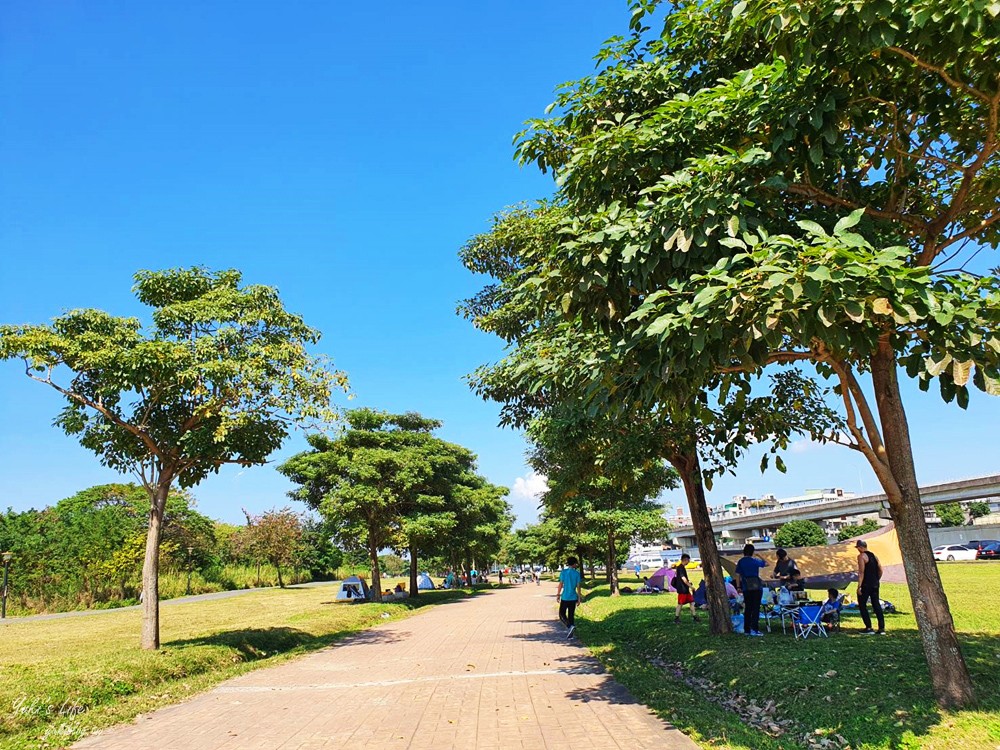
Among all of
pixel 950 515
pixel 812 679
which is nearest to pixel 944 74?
pixel 812 679

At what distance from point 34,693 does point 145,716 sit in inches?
52.1

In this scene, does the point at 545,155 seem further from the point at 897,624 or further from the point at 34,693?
the point at 897,624

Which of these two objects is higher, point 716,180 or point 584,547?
point 716,180

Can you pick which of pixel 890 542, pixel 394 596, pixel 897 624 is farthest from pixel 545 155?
pixel 394 596

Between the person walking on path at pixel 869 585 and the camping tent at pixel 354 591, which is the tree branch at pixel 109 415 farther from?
the camping tent at pixel 354 591

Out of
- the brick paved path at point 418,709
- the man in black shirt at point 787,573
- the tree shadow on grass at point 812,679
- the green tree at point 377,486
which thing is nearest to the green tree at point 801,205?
the tree shadow on grass at point 812,679

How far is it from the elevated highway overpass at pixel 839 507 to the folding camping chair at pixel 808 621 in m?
18.7

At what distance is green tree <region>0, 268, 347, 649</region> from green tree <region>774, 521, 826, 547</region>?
62.2 m

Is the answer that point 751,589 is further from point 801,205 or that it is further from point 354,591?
point 354,591

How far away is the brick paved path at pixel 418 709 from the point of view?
6.51m

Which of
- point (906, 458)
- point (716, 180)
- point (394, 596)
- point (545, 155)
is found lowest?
point (394, 596)

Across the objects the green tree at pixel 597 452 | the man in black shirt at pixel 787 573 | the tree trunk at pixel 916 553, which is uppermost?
the green tree at pixel 597 452

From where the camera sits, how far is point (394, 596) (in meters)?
35.3

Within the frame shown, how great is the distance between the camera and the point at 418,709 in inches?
315
